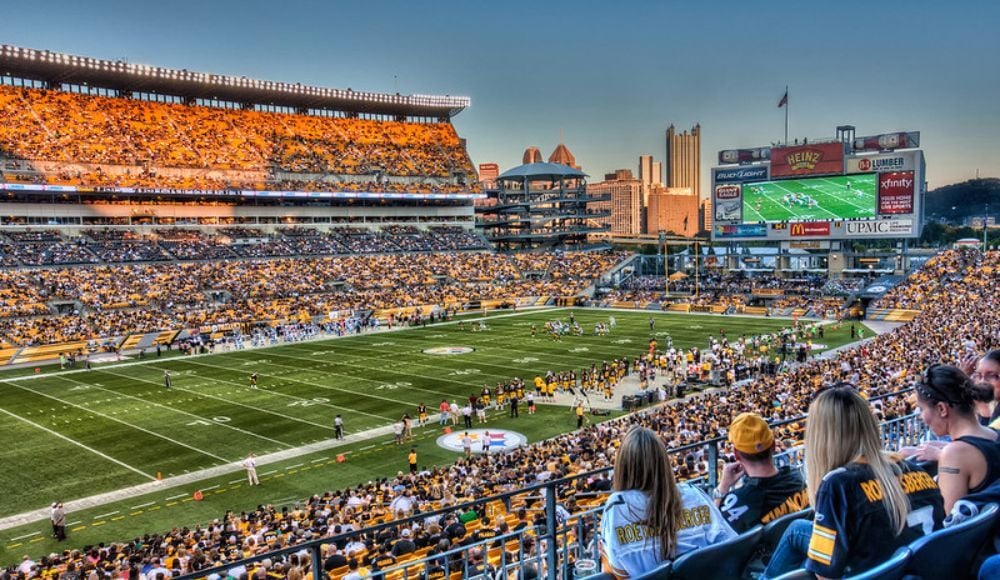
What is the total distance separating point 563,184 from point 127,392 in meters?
66.7

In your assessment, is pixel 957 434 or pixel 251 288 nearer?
pixel 957 434

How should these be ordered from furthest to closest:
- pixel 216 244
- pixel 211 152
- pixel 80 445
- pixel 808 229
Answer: pixel 211 152 → pixel 216 244 → pixel 808 229 → pixel 80 445

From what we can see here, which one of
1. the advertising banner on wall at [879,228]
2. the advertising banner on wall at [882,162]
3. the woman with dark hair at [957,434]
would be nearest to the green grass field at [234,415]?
the advertising banner on wall at [879,228]

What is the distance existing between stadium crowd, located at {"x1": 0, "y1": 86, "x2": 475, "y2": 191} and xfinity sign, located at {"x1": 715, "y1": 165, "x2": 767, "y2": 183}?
3430cm

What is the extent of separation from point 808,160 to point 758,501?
196 ft

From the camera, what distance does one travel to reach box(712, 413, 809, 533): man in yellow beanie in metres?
4.06

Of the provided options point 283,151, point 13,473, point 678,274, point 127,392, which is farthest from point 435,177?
point 13,473

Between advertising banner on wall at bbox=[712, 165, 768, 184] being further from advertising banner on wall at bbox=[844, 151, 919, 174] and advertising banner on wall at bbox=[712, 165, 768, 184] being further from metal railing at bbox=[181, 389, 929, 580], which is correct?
metal railing at bbox=[181, 389, 929, 580]

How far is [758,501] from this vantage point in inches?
172

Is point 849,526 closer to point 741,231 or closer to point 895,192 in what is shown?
point 895,192

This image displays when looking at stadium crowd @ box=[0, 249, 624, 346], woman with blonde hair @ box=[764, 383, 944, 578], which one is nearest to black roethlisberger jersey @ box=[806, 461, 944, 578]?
woman with blonde hair @ box=[764, 383, 944, 578]

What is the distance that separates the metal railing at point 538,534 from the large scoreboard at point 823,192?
47.8 m

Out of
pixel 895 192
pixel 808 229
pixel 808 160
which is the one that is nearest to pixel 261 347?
pixel 808 229

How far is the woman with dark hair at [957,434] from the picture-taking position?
3.80 m
